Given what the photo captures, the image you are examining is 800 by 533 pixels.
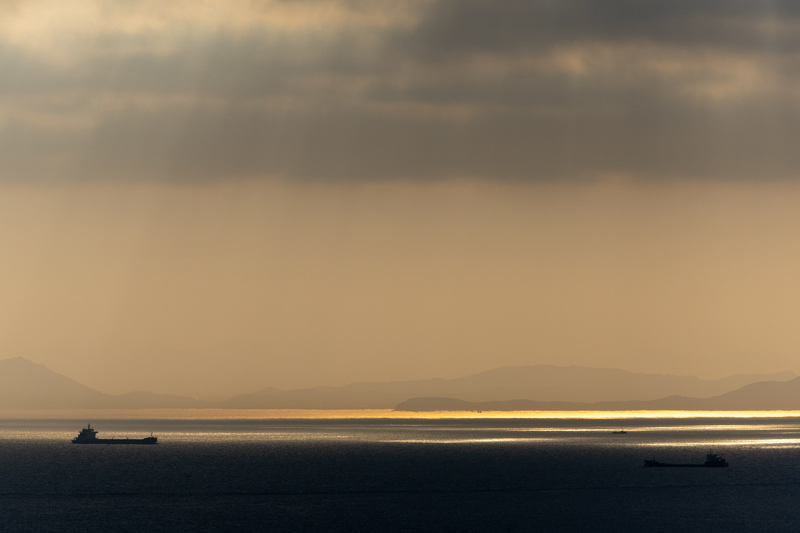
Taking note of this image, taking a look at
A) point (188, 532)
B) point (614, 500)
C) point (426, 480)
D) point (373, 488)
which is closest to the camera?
point (188, 532)

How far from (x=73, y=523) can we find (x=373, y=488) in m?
61.4

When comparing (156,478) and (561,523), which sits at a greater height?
(156,478)

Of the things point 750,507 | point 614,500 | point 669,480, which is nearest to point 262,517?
point 614,500

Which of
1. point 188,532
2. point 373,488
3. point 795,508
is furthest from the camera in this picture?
point 373,488

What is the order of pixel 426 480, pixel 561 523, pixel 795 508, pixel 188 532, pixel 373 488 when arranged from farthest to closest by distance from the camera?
1. pixel 426 480
2. pixel 373 488
3. pixel 795 508
4. pixel 561 523
5. pixel 188 532

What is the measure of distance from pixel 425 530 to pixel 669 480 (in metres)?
91.0

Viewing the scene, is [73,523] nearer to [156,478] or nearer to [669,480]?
[156,478]

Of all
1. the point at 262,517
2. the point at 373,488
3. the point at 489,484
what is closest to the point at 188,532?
the point at 262,517

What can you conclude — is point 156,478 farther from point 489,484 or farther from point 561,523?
point 561,523

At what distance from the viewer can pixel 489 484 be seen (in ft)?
607

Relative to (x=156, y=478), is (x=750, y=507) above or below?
below

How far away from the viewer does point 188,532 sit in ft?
393

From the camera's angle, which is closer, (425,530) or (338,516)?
(425,530)

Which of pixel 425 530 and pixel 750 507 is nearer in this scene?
pixel 425 530
